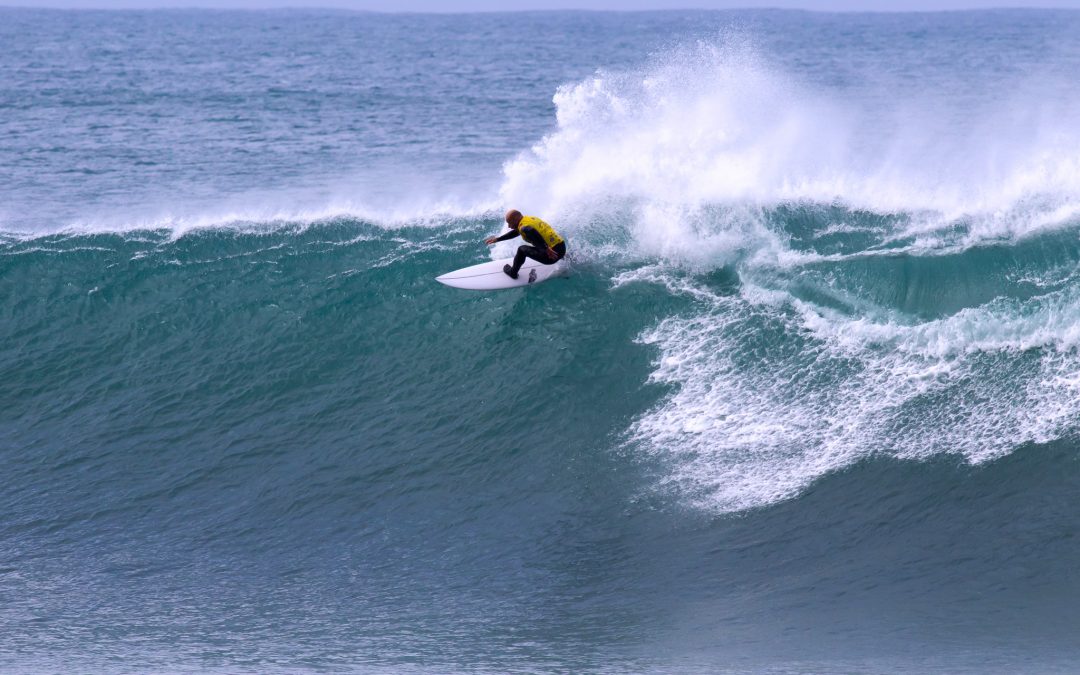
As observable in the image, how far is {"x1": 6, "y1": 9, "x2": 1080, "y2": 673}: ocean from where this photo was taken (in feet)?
39.3

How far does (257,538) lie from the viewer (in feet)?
45.7

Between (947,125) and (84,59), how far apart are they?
141 ft

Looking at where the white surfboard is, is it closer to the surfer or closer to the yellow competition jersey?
the surfer

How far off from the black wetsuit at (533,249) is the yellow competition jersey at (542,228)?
5 centimetres

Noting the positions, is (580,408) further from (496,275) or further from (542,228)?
(496,275)

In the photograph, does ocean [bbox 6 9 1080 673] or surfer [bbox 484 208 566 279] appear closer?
ocean [bbox 6 9 1080 673]

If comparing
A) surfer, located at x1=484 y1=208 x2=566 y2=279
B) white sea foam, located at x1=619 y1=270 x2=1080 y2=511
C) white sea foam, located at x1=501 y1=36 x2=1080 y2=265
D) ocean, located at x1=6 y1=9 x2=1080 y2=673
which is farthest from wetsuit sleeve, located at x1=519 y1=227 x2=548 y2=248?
white sea foam, located at x1=619 y1=270 x2=1080 y2=511

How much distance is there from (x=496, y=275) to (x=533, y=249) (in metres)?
0.88

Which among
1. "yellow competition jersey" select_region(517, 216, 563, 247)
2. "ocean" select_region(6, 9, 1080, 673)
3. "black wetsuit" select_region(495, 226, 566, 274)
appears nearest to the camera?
"ocean" select_region(6, 9, 1080, 673)

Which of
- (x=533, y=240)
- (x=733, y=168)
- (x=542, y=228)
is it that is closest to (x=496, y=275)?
(x=533, y=240)

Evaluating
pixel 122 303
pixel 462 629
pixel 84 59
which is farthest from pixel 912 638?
pixel 84 59

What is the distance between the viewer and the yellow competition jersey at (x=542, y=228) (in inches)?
717

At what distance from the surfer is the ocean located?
0.57 metres

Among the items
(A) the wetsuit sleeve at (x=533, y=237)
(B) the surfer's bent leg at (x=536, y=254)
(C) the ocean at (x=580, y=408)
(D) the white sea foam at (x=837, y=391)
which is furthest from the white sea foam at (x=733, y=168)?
(D) the white sea foam at (x=837, y=391)
